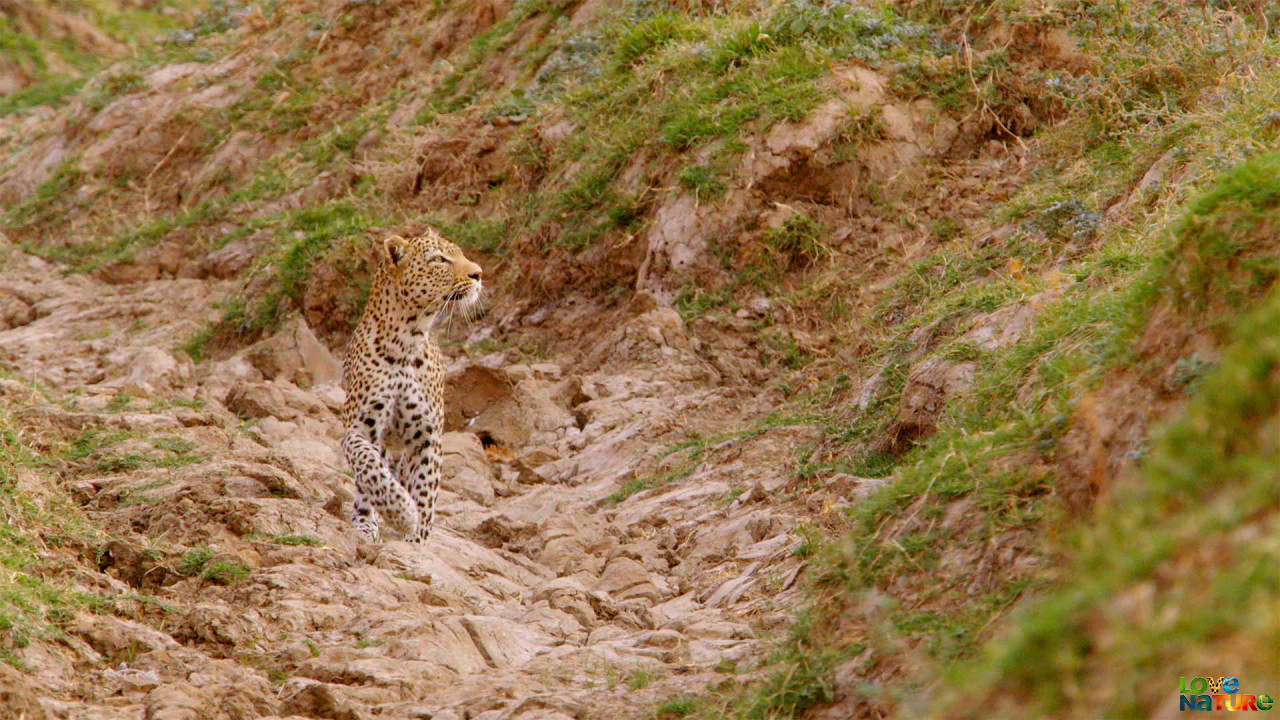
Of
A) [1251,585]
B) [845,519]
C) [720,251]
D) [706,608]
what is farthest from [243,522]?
[1251,585]

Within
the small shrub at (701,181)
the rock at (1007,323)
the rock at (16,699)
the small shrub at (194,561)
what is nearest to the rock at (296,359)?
the small shrub at (701,181)

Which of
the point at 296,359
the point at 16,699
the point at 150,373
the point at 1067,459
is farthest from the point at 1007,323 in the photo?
the point at 150,373

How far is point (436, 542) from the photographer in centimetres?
1044

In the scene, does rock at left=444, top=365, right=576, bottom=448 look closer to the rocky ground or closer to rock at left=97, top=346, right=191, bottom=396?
the rocky ground

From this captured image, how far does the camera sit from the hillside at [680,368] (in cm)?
604

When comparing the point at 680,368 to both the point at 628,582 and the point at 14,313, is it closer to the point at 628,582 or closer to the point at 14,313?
the point at 628,582

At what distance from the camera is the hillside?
6.04 meters

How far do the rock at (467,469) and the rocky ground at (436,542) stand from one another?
0.02 m

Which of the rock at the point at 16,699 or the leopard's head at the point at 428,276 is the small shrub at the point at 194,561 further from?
the leopard's head at the point at 428,276

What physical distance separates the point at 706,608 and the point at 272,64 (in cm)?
1515

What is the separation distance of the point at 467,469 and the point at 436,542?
199 cm

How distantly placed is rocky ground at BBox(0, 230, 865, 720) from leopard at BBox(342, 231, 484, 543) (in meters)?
0.31

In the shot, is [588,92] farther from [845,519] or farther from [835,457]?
[845,519]

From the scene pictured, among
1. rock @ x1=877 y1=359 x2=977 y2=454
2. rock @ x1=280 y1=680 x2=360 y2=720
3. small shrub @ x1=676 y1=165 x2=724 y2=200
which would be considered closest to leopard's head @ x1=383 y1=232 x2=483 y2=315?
small shrub @ x1=676 y1=165 x2=724 y2=200
